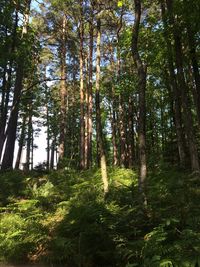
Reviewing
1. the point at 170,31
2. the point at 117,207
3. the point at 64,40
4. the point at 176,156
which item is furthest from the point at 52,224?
the point at 64,40

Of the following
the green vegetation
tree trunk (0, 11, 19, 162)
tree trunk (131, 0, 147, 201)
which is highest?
tree trunk (0, 11, 19, 162)

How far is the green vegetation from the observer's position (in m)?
6.58

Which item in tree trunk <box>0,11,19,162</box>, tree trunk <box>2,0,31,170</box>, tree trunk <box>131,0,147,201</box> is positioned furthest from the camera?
tree trunk <box>2,0,31,170</box>

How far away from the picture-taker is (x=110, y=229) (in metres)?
8.34

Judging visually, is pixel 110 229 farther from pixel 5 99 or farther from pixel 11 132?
pixel 11 132

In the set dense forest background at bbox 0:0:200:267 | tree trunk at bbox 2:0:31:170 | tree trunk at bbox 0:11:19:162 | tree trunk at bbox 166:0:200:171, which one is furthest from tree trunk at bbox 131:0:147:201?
tree trunk at bbox 2:0:31:170

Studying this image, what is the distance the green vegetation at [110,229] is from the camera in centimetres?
658

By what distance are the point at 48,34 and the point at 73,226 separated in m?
24.1

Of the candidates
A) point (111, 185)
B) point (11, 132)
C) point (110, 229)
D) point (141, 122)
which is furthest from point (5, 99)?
point (110, 229)

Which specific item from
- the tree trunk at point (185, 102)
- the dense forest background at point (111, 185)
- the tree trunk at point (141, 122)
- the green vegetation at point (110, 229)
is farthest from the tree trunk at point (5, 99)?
the tree trunk at point (141, 122)

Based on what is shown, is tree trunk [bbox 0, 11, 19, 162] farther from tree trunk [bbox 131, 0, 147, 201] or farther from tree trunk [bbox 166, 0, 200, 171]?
tree trunk [bbox 131, 0, 147, 201]

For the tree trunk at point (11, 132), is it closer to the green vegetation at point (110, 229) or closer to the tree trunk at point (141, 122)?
the green vegetation at point (110, 229)

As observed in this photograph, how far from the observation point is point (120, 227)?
27.0 ft

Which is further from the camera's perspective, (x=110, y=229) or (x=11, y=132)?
(x=11, y=132)
